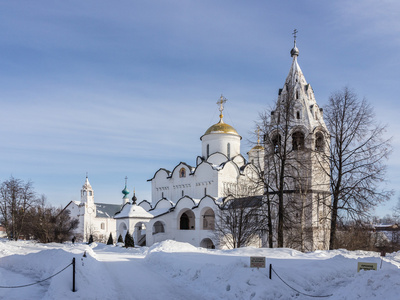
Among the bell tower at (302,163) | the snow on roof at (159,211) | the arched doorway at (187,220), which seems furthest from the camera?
the arched doorway at (187,220)

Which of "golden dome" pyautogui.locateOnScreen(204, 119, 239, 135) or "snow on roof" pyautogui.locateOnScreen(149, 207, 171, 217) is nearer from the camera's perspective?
"snow on roof" pyautogui.locateOnScreen(149, 207, 171, 217)

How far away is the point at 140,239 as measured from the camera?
4194 centimetres

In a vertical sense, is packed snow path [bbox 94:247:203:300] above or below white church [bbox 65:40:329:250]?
below

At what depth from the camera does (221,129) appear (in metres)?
43.5

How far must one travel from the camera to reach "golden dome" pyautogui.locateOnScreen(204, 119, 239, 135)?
1710 inches

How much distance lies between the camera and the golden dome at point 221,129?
43.4 m

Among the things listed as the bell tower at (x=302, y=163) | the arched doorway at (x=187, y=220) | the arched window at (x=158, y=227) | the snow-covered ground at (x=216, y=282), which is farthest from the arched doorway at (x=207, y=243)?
the snow-covered ground at (x=216, y=282)

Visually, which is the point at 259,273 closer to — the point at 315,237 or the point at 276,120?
the point at 276,120

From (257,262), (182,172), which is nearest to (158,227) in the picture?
(182,172)

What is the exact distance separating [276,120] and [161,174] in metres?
27.9

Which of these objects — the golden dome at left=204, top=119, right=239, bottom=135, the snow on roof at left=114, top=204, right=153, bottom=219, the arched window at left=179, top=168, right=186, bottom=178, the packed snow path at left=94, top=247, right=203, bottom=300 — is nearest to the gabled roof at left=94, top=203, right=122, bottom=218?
the snow on roof at left=114, top=204, right=153, bottom=219

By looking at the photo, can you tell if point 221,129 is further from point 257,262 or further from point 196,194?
point 257,262

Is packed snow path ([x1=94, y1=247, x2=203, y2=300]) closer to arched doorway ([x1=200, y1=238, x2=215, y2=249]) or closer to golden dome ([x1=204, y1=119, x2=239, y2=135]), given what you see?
arched doorway ([x1=200, y1=238, x2=215, y2=249])

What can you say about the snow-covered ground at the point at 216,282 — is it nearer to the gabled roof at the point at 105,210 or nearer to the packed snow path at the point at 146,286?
the packed snow path at the point at 146,286
